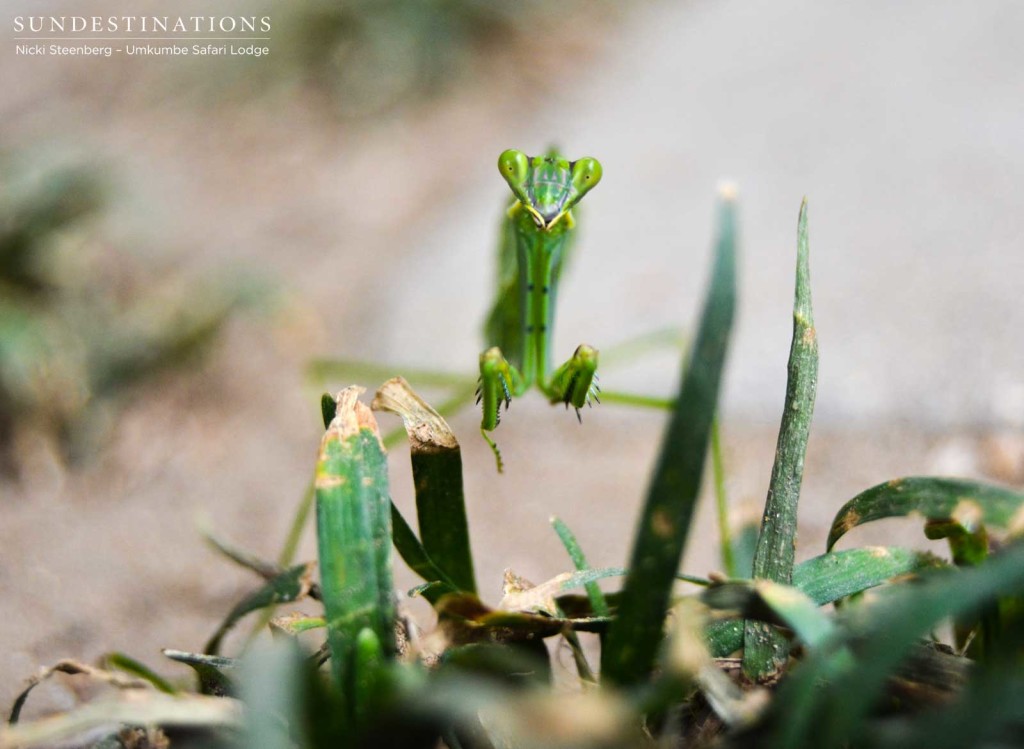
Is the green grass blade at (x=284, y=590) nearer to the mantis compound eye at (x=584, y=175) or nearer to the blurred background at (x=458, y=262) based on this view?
the blurred background at (x=458, y=262)

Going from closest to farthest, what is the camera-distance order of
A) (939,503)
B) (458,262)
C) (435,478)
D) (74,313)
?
1. (939,503)
2. (435,478)
3. (74,313)
4. (458,262)

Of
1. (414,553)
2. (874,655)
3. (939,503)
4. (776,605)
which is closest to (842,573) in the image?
(939,503)

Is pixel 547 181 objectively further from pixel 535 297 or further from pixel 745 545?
pixel 745 545

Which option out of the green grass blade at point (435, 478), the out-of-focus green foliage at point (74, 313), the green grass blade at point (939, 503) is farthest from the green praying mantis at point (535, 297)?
the out-of-focus green foliage at point (74, 313)

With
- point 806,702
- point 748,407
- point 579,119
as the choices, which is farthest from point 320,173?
point 806,702

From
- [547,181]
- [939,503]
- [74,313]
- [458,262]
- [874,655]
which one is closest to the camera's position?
[874,655]

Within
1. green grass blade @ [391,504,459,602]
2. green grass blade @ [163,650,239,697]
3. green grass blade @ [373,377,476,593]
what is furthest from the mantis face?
green grass blade @ [163,650,239,697]

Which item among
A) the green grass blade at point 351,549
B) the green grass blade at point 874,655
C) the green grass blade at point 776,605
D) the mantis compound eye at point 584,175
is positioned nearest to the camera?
the green grass blade at point 874,655

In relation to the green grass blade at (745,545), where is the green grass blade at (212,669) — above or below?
below
